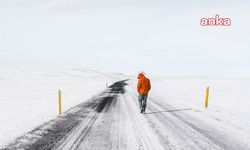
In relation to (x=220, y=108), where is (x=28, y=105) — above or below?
above

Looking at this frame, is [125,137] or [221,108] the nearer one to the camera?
[125,137]

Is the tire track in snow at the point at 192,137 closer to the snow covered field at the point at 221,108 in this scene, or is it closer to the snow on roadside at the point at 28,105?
the snow covered field at the point at 221,108

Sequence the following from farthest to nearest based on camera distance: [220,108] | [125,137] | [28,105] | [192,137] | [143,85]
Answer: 1. [28,105]
2. [220,108]
3. [143,85]
4. [192,137]
5. [125,137]

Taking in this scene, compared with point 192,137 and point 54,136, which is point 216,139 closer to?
point 192,137

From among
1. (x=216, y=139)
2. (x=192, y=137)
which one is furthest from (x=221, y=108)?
(x=192, y=137)

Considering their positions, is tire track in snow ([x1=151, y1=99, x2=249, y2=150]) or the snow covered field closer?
tire track in snow ([x1=151, y1=99, x2=249, y2=150])

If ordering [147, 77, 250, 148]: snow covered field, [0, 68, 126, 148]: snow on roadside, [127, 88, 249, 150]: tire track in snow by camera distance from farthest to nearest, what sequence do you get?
[147, 77, 250, 148]: snow covered field, [0, 68, 126, 148]: snow on roadside, [127, 88, 249, 150]: tire track in snow

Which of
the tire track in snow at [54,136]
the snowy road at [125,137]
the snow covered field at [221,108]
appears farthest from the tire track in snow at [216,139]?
the tire track in snow at [54,136]

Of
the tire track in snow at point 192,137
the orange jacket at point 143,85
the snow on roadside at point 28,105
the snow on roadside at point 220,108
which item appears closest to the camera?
the tire track in snow at point 192,137

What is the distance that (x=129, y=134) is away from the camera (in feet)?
21.0

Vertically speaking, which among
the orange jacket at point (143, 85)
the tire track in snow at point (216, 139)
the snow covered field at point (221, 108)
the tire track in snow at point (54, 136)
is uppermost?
the orange jacket at point (143, 85)

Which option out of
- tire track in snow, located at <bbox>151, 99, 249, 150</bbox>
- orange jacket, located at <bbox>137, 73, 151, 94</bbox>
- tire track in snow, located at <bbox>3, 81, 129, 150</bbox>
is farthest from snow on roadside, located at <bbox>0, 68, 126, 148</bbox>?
tire track in snow, located at <bbox>151, 99, 249, 150</bbox>

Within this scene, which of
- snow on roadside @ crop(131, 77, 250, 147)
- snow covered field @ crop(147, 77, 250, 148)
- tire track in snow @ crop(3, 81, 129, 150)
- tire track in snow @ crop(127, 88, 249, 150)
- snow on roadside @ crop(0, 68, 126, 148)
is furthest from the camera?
snow on roadside @ crop(131, 77, 250, 147)

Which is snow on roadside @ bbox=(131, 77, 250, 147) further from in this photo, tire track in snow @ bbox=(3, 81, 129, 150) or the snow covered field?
tire track in snow @ bbox=(3, 81, 129, 150)
